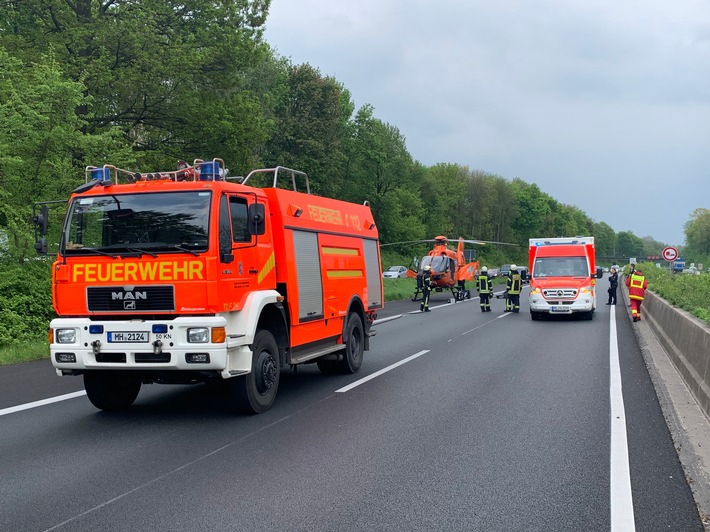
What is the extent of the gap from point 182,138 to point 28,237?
35.8ft

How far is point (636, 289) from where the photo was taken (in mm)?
20141

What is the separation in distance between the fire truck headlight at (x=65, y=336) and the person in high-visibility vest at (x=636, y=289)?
1639 centimetres

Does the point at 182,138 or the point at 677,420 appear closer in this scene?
the point at 677,420

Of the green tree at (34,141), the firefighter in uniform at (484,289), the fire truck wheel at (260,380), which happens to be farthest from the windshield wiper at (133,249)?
the firefighter in uniform at (484,289)

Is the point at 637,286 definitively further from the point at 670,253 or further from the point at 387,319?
the point at 670,253

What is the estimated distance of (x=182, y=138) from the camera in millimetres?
24984

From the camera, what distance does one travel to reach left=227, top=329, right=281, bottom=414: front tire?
7578 millimetres

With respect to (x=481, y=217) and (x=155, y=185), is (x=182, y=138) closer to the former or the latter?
(x=155, y=185)

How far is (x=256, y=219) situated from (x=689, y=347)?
6879mm

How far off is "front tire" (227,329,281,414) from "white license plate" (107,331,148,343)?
1134mm

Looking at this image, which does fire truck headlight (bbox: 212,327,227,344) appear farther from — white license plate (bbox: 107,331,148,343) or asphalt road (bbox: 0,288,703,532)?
asphalt road (bbox: 0,288,703,532)

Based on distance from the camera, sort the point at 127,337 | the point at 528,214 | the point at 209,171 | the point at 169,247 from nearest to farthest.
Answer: the point at 127,337 < the point at 169,247 < the point at 209,171 < the point at 528,214

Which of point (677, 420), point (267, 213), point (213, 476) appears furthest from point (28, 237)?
point (677, 420)

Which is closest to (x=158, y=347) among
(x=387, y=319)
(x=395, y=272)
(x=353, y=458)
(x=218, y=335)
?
(x=218, y=335)
